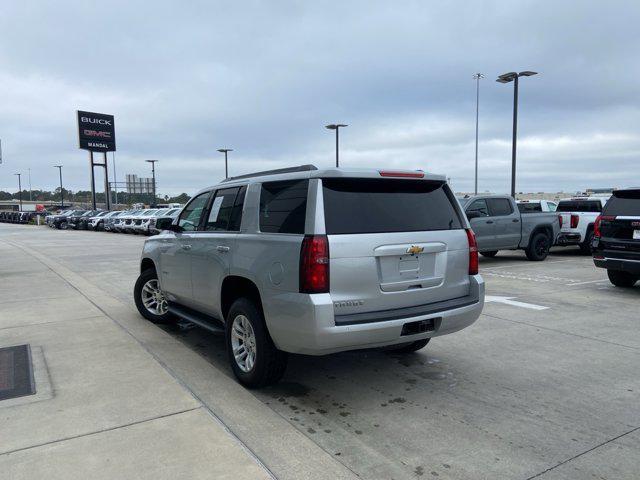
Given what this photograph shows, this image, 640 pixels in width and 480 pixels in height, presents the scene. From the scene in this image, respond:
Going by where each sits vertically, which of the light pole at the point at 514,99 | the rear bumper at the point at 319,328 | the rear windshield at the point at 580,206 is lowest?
the rear bumper at the point at 319,328

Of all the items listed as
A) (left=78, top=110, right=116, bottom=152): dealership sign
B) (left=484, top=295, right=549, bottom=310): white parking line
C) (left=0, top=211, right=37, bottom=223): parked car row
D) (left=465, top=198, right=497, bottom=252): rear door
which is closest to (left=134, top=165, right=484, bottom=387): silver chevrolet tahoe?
(left=484, top=295, right=549, bottom=310): white parking line

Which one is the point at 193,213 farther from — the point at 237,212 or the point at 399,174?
the point at 399,174

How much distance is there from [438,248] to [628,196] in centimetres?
637

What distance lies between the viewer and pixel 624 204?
890 cm

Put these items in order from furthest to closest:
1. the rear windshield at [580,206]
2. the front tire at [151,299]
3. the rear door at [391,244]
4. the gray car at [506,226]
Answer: the rear windshield at [580,206], the gray car at [506,226], the front tire at [151,299], the rear door at [391,244]

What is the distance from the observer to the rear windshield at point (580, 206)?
16.7 metres

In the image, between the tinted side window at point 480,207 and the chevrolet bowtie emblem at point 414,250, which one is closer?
the chevrolet bowtie emblem at point 414,250

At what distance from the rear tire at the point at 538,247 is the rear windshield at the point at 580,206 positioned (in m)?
3.69

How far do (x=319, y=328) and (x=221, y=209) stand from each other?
206cm

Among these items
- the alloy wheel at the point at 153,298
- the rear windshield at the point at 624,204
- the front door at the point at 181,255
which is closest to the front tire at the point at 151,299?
the alloy wheel at the point at 153,298

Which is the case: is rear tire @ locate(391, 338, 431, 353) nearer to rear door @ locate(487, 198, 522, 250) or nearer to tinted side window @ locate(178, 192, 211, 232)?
tinted side window @ locate(178, 192, 211, 232)

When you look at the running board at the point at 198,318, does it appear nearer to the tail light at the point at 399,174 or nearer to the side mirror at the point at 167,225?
the side mirror at the point at 167,225

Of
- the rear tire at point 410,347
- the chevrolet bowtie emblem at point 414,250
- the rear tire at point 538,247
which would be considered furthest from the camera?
the rear tire at point 538,247

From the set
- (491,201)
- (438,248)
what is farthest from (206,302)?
(491,201)
